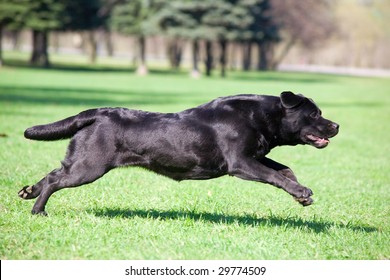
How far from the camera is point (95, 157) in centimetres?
620

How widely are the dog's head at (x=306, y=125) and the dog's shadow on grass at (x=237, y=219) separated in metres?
0.89

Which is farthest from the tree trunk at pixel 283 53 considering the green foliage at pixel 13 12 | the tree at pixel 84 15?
the green foliage at pixel 13 12

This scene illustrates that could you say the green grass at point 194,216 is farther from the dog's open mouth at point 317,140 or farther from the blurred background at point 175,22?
the blurred background at point 175,22

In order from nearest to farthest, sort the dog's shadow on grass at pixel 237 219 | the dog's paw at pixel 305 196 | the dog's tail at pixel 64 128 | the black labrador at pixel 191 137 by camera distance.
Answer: the dog's paw at pixel 305 196 → the black labrador at pixel 191 137 → the dog's tail at pixel 64 128 → the dog's shadow on grass at pixel 237 219

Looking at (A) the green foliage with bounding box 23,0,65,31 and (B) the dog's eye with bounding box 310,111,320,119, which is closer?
(B) the dog's eye with bounding box 310,111,320,119

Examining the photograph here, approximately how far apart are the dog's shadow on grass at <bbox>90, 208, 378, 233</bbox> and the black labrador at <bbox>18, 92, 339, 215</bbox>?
1.89ft

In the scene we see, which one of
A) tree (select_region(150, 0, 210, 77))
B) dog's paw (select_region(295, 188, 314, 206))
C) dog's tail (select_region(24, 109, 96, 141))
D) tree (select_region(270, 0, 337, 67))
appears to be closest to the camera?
dog's paw (select_region(295, 188, 314, 206))

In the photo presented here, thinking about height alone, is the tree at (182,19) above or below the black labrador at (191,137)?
below

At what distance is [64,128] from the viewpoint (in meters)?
6.42

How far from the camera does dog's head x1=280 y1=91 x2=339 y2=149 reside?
21.0 feet

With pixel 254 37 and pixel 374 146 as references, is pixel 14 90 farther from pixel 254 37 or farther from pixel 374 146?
pixel 254 37

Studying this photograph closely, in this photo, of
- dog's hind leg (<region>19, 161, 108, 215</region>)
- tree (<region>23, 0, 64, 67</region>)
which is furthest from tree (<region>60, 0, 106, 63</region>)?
dog's hind leg (<region>19, 161, 108, 215</region>)

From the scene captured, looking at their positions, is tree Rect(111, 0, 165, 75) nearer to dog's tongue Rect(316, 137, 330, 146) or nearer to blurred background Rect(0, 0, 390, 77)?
blurred background Rect(0, 0, 390, 77)

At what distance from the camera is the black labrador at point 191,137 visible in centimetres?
621
